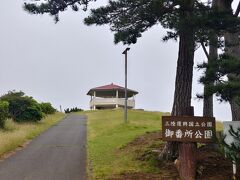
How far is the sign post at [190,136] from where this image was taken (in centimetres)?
1178

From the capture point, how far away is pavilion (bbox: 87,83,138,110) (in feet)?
199

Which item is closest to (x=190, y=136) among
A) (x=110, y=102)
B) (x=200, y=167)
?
(x=200, y=167)

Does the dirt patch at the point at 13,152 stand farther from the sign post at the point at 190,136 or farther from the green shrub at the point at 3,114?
the sign post at the point at 190,136

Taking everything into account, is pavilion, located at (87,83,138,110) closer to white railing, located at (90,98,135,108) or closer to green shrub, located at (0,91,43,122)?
white railing, located at (90,98,135,108)

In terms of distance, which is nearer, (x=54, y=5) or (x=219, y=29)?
(x=219, y=29)

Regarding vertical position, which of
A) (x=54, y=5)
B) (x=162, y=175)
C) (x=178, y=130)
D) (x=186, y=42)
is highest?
(x=54, y=5)

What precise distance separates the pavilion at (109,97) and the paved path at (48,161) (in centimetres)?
3737

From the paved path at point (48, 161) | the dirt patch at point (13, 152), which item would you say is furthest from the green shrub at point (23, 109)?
the dirt patch at point (13, 152)

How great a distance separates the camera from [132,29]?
44.9 feet

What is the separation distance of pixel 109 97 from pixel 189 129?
5211cm

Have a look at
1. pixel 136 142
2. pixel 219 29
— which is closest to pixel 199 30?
pixel 219 29

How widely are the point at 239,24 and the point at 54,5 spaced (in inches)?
199

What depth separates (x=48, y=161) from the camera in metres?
16.0

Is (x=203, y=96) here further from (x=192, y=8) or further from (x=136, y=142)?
(x=136, y=142)
